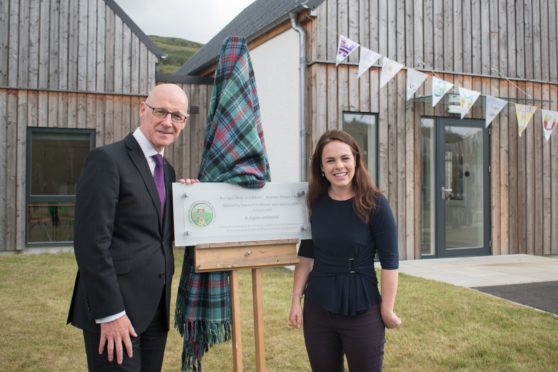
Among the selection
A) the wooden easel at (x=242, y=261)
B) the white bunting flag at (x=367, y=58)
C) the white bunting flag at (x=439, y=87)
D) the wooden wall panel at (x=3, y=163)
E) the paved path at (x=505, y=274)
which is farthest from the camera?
the wooden wall panel at (x=3, y=163)

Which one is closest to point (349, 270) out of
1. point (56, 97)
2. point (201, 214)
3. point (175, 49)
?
point (201, 214)

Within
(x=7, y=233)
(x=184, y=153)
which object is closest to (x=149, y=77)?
(x=184, y=153)

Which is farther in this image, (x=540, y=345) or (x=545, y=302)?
(x=545, y=302)

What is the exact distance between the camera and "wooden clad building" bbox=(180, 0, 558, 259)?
8359 millimetres

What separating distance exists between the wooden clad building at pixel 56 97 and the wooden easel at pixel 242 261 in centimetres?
770

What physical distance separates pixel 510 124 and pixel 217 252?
26.9 feet

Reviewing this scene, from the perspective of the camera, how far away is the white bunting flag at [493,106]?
8539 millimetres

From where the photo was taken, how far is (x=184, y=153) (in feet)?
35.0

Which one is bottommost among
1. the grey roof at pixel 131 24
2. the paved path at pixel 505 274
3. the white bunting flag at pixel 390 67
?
the paved path at pixel 505 274

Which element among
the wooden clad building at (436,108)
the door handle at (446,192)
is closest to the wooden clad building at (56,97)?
the wooden clad building at (436,108)

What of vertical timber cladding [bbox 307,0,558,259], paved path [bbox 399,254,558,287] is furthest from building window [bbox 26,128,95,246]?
paved path [bbox 399,254,558,287]

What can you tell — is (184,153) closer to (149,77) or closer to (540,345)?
(149,77)

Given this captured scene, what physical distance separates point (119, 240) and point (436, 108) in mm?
7662

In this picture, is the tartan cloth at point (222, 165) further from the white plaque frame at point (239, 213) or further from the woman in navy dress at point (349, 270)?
the woman in navy dress at point (349, 270)
